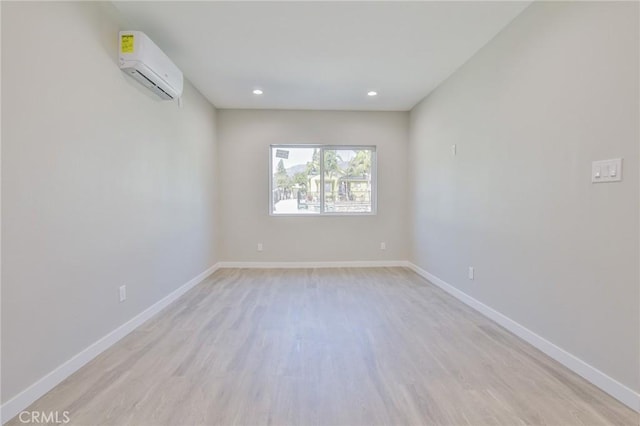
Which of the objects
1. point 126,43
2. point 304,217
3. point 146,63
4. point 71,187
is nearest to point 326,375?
point 71,187

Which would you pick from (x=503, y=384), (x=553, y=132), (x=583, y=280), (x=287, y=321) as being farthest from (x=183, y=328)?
(x=553, y=132)

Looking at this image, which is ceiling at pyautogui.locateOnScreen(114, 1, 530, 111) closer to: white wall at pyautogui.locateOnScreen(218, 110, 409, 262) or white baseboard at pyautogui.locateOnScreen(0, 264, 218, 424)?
white wall at pyautogui.locateOnScreen(218, 110, 409, 262)

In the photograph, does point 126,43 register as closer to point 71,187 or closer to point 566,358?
point 71,187

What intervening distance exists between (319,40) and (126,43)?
1571 mm

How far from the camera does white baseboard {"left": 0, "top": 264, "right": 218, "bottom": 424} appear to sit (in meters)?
1.46

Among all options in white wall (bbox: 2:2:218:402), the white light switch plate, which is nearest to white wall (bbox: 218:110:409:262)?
white wall (bbox: 2:2:218:402)

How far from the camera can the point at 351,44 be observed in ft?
9.01

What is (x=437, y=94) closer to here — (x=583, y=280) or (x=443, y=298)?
(x=443, y=298)

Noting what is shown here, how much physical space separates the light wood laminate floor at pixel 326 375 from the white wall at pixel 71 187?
345mm

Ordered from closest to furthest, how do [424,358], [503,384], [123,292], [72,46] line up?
[503,384] → [72,46] → [424,358] → [123,292]

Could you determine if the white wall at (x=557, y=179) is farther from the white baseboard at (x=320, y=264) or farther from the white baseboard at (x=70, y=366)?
the white baseboard at (x=70, y=366)

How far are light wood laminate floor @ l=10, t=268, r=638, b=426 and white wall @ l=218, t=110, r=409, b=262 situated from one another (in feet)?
6.33

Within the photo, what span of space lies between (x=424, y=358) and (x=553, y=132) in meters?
1.80

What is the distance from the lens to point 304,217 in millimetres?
4902
